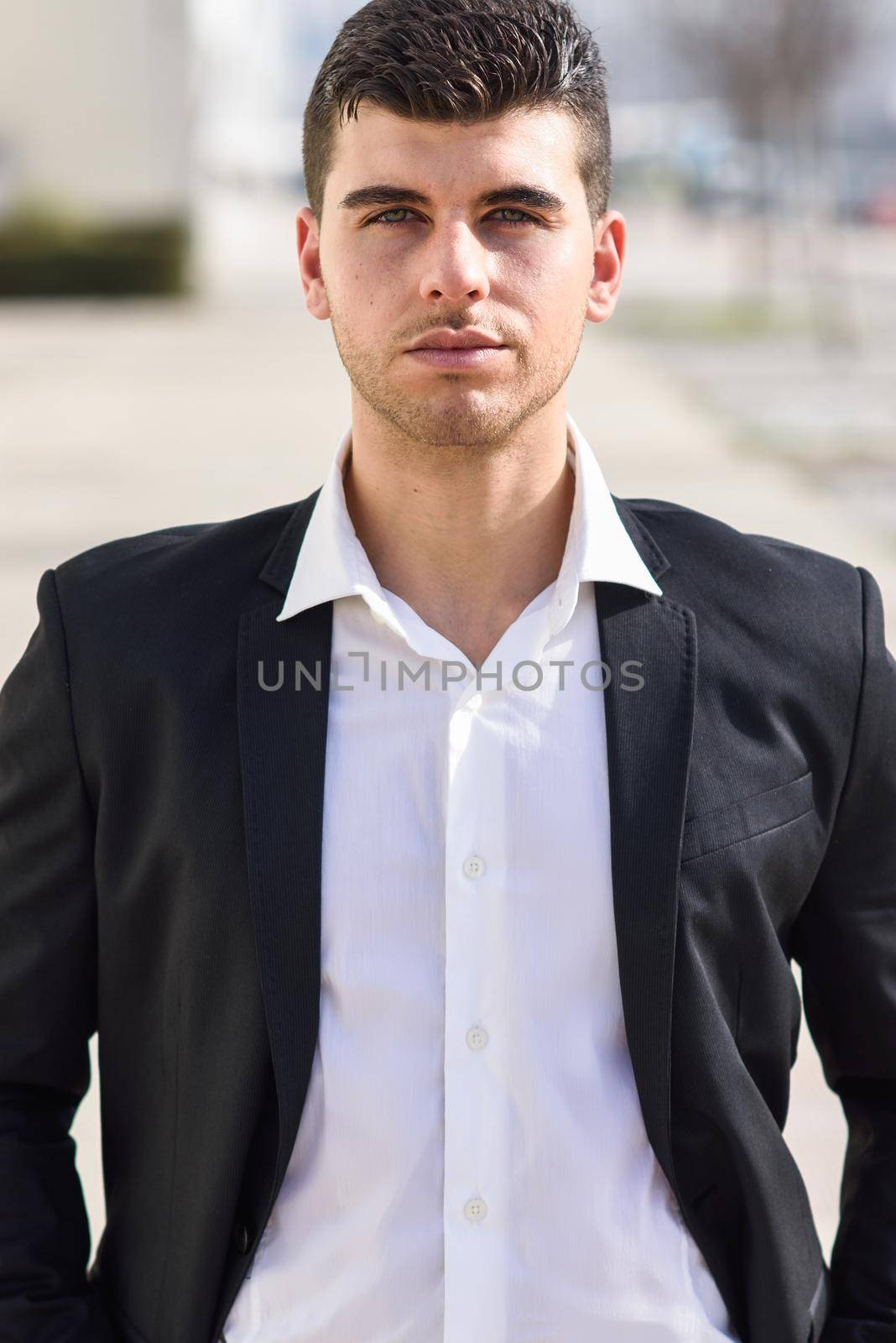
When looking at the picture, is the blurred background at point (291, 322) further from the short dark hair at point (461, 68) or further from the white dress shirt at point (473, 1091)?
the white dress shirt at point (473, 1091)

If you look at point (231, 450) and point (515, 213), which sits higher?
point (231, 450)

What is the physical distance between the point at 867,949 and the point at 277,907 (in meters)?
0.72

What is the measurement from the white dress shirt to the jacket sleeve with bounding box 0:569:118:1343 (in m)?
0.22

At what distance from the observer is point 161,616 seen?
1.94 metres

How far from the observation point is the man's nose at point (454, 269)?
1850mm

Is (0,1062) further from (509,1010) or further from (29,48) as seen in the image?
(29,48)

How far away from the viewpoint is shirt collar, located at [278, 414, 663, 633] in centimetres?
193

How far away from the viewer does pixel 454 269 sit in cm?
185

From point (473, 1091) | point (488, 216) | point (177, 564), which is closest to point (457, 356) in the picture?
point (488, 216)

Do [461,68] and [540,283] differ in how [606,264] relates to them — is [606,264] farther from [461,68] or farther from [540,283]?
[461,68]

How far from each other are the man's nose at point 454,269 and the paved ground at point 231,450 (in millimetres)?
2352

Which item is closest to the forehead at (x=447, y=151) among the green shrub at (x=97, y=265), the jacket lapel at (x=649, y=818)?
the jacket lapel at (x=649, y=818)

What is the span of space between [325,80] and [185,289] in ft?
74.5

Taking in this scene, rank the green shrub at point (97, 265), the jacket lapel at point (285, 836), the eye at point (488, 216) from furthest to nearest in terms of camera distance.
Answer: the green shrub at point (97, 265) → the eye at point (488, 216) → the jacket lapel at point (285, 836)
